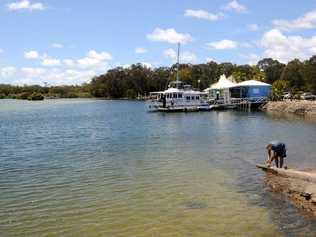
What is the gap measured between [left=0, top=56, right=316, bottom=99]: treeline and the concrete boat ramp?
7084 cm

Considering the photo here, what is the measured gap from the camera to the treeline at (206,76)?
11436 cm

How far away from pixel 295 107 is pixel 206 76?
82.0 meters

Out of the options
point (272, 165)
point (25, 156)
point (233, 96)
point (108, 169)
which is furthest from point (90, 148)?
point (233, 96)

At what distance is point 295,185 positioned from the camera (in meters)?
17.8

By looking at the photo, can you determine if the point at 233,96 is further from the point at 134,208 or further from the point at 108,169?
the point at 134,208

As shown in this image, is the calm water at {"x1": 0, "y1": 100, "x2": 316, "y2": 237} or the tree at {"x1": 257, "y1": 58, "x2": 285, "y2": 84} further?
the tree at {"x1": 257, "y1": 58, "x2": 285, "y2": 84}

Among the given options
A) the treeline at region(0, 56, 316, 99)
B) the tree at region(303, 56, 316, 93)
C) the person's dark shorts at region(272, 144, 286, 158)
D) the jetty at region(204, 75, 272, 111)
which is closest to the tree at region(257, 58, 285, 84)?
the treeline at region(0, 56, 316, 99)

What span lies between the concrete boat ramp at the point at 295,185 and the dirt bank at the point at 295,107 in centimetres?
4963

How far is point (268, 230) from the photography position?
13062 millimetres

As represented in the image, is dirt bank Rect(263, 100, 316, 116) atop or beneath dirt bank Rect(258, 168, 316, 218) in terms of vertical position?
atop

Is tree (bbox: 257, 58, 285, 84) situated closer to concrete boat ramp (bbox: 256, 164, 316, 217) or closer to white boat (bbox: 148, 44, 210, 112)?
white boat (bbox: 148, 44, 210, 112)

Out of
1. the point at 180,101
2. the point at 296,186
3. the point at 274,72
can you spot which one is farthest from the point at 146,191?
the point at 274,72

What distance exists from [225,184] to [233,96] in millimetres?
73487

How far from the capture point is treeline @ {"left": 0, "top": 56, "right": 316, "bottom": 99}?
11436 centimetres
